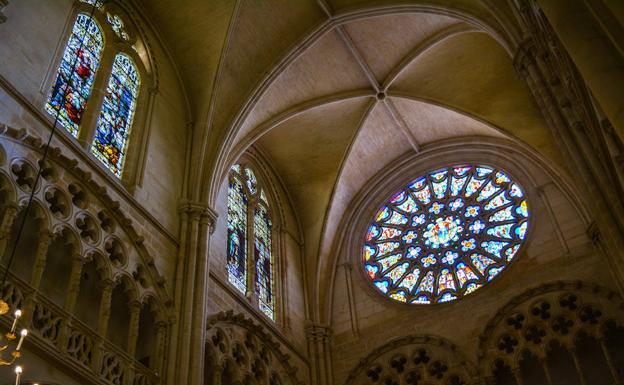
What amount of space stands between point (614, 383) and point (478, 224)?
4373 millimetres

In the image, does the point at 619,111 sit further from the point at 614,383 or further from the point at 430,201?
the point at 430,201

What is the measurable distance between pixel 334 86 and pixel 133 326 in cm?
732

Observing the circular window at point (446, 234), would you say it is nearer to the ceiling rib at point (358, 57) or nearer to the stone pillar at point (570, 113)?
the ceiling rib at point (358, 57)

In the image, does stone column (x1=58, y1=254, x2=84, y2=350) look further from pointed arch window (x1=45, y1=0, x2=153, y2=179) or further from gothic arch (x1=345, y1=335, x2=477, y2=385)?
gothic arch (x1=345, y1=335, x2=477, y2=385)

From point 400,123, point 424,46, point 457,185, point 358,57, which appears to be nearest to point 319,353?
point 457,185

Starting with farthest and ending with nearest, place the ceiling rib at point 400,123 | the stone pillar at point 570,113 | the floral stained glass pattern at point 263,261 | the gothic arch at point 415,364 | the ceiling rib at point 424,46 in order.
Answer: the ceiling rib at point 400,123, the floral stained glass pattern at point 263,261, the ceiling rib at point 424,46, the gothic arch at point 415,364, the stone pillar at point 570,113

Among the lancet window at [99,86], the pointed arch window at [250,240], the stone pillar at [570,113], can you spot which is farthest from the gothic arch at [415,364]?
the lancet window at [99,86]

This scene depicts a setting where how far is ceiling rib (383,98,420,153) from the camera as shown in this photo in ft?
51.8

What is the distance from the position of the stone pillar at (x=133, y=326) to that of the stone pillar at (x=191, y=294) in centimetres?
60

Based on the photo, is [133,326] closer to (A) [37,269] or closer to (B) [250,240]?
(A) [37,269]

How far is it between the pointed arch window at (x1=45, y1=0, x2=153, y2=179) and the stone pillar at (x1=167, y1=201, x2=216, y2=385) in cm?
137

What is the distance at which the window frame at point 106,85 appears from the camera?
34.2ft

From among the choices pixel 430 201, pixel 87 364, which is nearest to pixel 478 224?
pixel 430 201

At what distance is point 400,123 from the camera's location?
16172 millimetres
